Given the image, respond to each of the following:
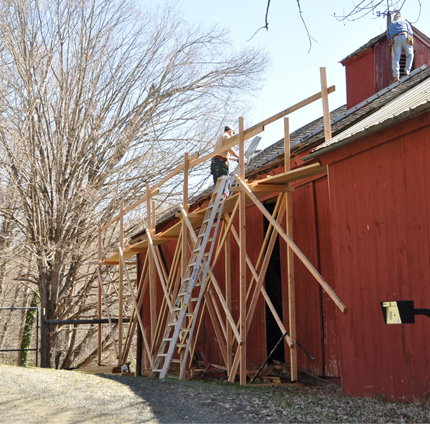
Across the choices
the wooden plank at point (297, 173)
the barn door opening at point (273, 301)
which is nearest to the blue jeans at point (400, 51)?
the barn door opening at point (273, 301)

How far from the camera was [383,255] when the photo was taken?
7.32 metres

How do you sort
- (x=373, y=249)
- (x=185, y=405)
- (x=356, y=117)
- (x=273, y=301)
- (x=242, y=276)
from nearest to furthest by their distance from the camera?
(x=185, y=405) → (x=373, y=249) → (x=242, y=276) → (x=356, y=117) → (x=273, y=301)

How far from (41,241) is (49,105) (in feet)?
14.7

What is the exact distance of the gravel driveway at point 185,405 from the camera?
625 cm

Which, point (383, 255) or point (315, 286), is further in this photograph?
point (315, 286)

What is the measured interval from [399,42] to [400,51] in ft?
0.73

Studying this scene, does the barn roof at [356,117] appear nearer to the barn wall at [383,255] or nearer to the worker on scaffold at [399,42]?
the worker on scaffold at [399,42]

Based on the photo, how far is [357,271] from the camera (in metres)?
7.70

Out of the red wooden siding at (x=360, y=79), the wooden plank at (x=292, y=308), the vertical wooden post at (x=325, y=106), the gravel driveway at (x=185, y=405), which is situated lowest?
the gravel driveway at (x=185, y=405)

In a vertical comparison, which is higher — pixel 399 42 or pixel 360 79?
pixel 399 42

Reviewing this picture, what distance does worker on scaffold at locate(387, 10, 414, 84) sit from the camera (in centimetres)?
1252

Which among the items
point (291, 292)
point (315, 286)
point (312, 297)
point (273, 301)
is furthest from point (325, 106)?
point (273, 301)

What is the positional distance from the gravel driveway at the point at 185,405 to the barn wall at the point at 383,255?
0.40 meters

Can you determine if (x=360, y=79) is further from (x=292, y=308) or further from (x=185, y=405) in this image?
(x=185, y=405)
